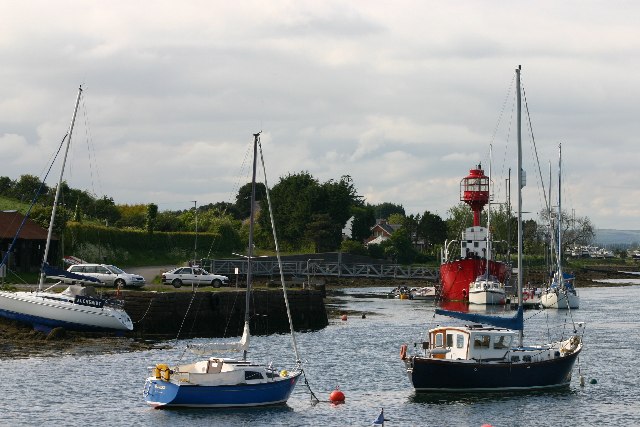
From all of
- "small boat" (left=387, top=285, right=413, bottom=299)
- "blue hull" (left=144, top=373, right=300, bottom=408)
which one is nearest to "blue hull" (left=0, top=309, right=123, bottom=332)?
"blue hull" (left=144, top=373, right=300, bottom=408)

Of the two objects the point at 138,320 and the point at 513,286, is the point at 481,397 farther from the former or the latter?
the point at 513,286

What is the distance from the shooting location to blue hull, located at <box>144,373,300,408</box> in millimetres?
43500

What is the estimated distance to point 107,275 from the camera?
72938 mm

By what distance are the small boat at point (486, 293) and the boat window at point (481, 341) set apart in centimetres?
5595

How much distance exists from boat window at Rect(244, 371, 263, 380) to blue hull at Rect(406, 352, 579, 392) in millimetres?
7606

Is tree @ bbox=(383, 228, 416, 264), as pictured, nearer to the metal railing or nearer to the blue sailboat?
the metal railing

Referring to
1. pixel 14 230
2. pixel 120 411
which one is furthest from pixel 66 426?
pixel 14 230

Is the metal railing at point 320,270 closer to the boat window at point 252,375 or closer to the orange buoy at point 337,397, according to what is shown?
the orange buoy at point 337,397

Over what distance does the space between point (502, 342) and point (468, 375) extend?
85.3 inches

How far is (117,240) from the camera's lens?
108 meters

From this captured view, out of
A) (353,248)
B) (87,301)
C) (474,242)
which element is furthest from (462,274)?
(87,301)

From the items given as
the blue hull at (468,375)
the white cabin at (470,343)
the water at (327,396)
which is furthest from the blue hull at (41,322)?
the white cabin at (470,343)

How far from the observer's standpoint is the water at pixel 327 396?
43.5 meters

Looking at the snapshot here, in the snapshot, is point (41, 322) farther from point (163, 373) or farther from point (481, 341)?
point (481, 341)
